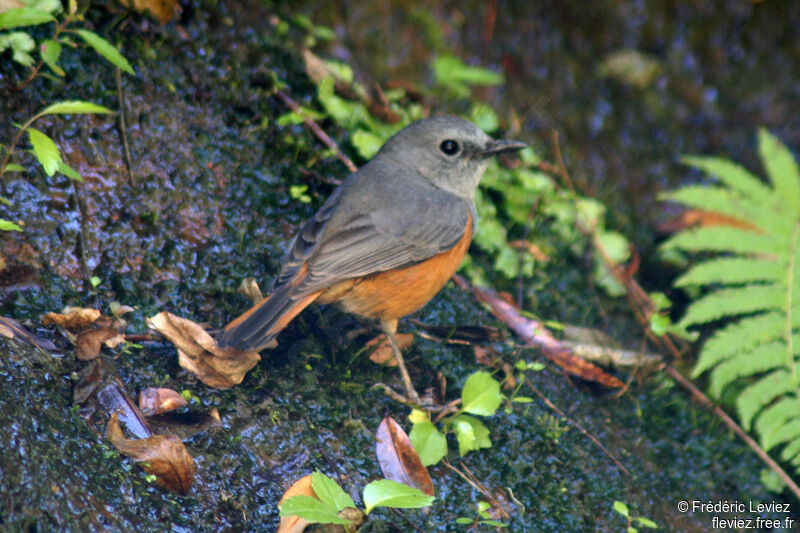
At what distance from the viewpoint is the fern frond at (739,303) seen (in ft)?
14.4

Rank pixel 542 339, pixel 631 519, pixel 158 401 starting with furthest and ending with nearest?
pixel 542 339, pixel 631 519, pixel 158 401

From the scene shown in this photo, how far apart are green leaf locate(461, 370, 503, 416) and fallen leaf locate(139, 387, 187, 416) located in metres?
1.29

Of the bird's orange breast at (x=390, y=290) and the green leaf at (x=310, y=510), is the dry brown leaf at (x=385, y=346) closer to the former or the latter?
the bird's orange breast at (x=390, y=290)

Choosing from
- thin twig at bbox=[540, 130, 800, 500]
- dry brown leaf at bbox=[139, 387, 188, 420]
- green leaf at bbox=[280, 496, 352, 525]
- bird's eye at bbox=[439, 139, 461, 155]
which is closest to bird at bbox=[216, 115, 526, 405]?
bird's eye at bbox=[439, 139, 461, 155]

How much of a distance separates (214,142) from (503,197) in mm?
2012

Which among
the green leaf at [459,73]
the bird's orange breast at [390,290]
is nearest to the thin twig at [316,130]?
the bird's orange breast at [390,290]

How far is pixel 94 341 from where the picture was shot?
301cm

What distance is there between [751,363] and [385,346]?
2.24 metres

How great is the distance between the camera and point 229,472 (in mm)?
2834

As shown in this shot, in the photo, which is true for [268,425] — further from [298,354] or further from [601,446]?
[601,446]

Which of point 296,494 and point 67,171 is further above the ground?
point 67,171

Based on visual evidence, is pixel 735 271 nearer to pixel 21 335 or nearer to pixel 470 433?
pixel 470 433

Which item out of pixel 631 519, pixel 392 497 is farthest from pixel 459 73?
pixel 392 497

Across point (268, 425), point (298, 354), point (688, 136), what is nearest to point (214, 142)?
point (298, 354)
